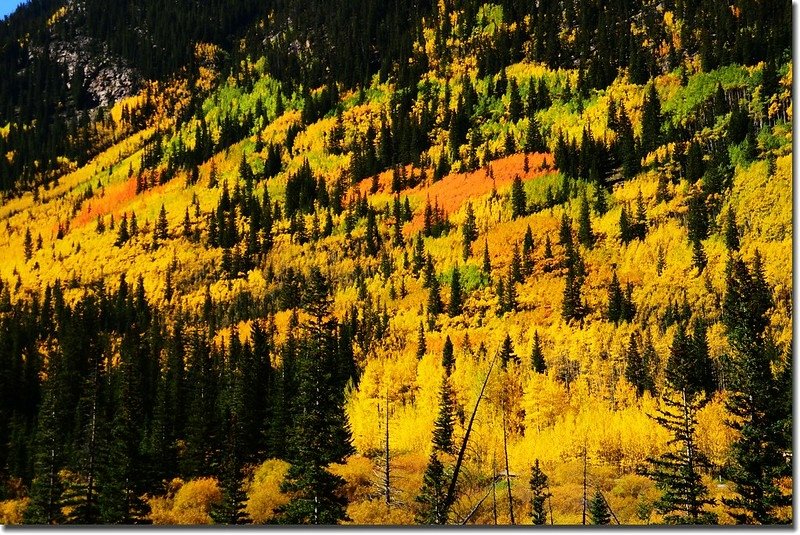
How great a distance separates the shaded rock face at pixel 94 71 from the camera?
16112 centimetres

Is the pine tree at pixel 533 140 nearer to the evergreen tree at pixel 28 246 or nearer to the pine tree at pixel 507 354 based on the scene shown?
the pine tree at pixel 507 354

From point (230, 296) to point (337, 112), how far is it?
5443 centimetres

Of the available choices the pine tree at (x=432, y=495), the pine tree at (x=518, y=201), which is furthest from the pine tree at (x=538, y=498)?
the pine tree at (x=518, y=201)

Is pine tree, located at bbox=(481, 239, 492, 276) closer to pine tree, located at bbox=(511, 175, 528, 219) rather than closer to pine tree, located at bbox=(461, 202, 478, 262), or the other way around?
pine tree, located at bbox=(461, 202, 478, 262)

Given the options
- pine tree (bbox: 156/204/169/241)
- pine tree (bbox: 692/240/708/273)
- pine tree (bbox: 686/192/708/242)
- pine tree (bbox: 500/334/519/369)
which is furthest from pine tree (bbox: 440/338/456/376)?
pine tree (bbox: 156/204/169/241)

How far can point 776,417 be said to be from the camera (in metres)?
17.2

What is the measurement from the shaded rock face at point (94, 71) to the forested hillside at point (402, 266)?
2.41ft

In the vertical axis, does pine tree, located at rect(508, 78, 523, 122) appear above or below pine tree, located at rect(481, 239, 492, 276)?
above

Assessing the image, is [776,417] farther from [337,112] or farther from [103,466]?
[337,112]

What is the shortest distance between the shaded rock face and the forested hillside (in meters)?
0.73

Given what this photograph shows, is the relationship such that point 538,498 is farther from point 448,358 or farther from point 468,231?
point 468,231

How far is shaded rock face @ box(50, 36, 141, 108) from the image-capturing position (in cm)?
16112

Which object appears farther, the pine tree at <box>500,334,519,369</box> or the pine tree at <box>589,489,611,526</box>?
the pine tree at <box>500,334,519,369</box>

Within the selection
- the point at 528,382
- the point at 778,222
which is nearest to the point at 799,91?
the point at 528,382
